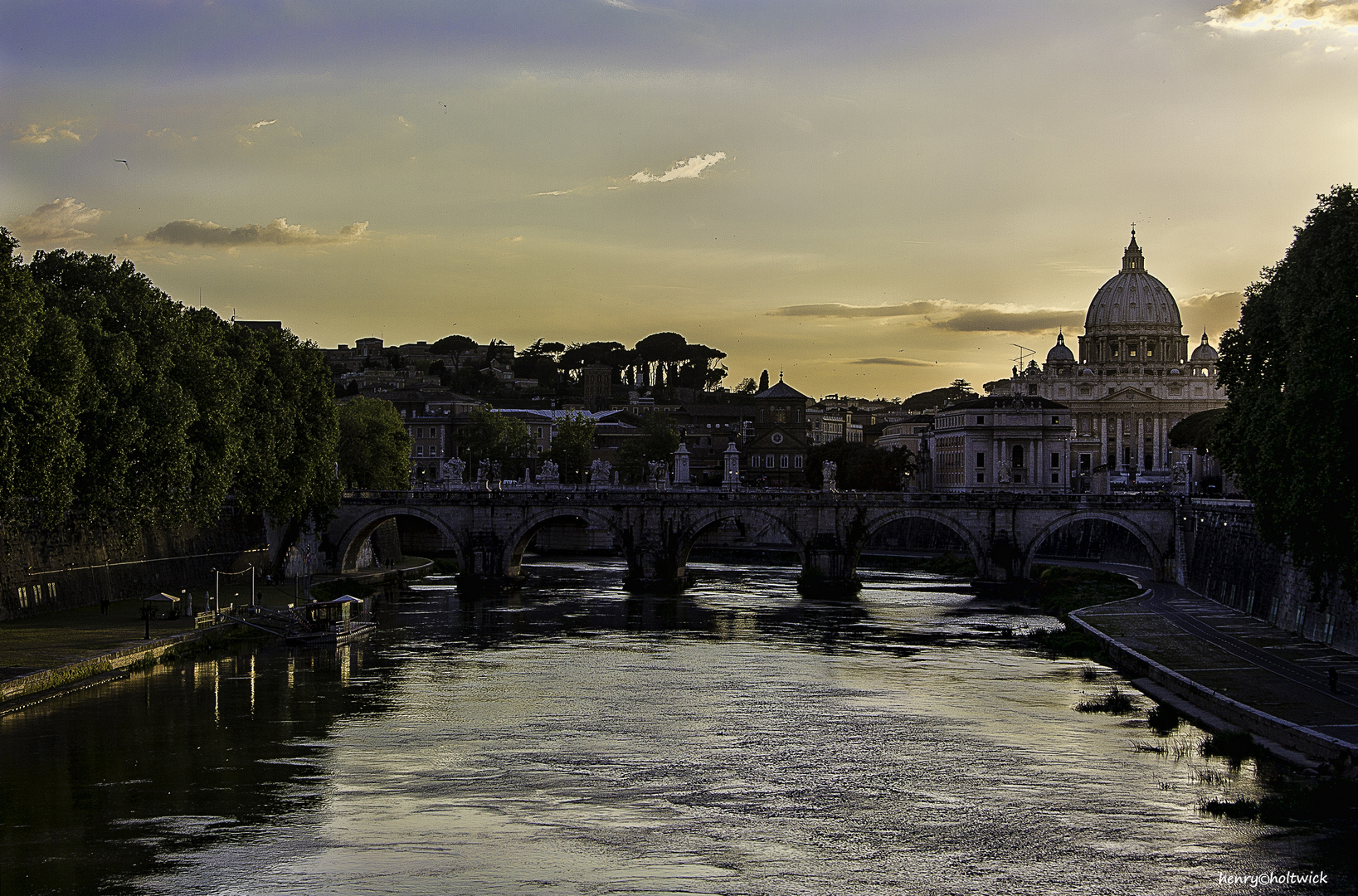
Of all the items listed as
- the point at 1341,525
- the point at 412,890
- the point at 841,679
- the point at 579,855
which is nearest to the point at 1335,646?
the point at 1341,525

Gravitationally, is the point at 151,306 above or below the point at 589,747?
above

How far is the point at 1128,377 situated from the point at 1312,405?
513ft

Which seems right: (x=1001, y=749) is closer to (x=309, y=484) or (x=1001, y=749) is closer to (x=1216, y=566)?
(x=1216, y=566)

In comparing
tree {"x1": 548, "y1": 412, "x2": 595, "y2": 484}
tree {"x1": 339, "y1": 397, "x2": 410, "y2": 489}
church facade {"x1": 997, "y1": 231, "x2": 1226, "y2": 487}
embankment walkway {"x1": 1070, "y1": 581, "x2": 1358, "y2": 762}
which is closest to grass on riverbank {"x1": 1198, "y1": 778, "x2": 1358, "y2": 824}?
embankment walkway {"x1": 1070, "y1": 581, "x2": 1358, "y2": 762}

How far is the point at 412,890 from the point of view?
22078 mm

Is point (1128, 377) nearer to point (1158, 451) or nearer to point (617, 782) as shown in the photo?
point (1158, 451)

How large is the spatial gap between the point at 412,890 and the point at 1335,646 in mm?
28689

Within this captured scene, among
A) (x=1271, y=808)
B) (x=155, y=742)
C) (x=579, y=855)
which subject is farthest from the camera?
(x=155, y=742)

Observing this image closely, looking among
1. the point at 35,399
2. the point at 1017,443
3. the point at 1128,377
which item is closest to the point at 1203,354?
the point at 1128,377

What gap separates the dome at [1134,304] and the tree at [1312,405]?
505ft

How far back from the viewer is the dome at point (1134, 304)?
191 meters

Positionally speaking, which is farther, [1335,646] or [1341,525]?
[1335,646]

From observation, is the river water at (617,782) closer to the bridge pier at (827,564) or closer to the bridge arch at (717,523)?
the bridge pier at (827,564)

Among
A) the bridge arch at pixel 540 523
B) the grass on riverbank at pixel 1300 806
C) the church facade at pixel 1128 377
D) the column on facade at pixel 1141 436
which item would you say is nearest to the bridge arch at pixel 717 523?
the bridge arch at pixel 540 523
